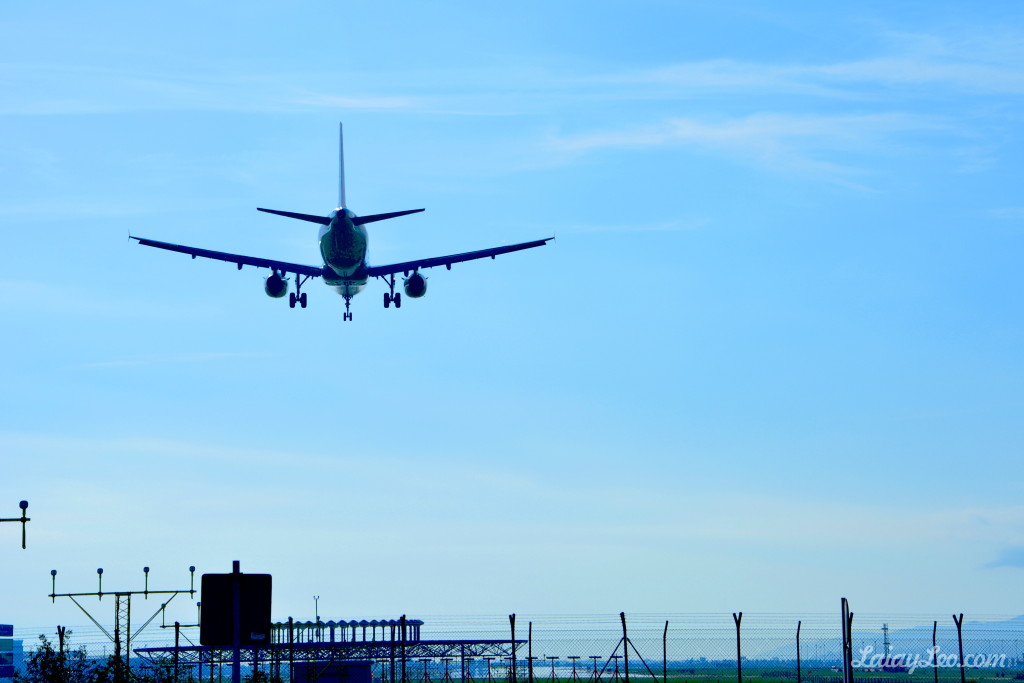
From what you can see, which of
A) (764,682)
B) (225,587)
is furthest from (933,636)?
(764,682)

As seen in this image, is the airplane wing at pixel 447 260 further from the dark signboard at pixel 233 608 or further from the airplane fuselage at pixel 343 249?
the dark signboard at pixel 233 608

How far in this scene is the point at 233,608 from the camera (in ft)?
59.9

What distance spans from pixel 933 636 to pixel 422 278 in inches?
1735

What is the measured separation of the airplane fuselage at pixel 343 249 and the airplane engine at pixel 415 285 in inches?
127

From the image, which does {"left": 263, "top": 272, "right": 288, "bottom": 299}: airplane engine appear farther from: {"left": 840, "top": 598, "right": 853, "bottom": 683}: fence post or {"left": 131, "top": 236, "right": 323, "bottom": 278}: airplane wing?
{"left": 840, "top": 598, "right": 853, "bottom": 683}: fence post

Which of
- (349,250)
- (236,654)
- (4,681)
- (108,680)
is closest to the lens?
(236,654)

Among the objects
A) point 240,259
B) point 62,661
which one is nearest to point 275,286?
point 240,259

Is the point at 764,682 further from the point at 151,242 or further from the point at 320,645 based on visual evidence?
the point at 151,242

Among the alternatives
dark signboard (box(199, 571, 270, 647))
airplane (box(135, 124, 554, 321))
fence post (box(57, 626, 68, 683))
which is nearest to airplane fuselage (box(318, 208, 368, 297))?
airplane (box(135, 124, 554, 321))

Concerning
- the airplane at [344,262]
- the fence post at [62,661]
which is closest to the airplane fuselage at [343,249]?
the airplane at [344,262]

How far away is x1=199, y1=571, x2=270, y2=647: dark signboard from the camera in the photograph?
1814 cm

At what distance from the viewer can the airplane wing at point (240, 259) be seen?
3280 inches

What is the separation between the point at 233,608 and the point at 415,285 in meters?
65.1

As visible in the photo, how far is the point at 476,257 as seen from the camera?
281ft
